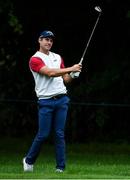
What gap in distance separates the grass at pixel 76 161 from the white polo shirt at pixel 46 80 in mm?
1125

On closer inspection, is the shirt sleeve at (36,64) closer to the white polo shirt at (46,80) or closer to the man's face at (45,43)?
the white polo shirt at (46,80)

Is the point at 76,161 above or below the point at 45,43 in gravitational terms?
below

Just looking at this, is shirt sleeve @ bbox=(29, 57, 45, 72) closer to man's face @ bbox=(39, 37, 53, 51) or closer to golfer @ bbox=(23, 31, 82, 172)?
golfer @ bbox=(23, 31, 82, 172)

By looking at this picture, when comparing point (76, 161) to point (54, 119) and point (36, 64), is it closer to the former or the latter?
point (54, 119)

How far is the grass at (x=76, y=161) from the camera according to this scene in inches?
472

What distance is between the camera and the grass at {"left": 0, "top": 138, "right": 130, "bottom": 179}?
39.4 ft

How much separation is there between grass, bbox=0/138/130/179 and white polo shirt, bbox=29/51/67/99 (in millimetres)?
1125

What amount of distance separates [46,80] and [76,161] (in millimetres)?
4374

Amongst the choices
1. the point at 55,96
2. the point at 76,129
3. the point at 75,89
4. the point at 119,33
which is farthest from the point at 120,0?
the point at 55,96

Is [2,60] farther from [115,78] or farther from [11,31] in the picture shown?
[115,78]

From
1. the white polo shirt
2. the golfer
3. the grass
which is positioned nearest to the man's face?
the golfer

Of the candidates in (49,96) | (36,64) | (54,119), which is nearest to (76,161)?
(54,119)

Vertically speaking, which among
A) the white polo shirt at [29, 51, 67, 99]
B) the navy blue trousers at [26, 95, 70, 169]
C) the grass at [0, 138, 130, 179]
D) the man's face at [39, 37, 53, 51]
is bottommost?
the grass at [0, 138, 130, 179]

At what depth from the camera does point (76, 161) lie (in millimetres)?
16453
